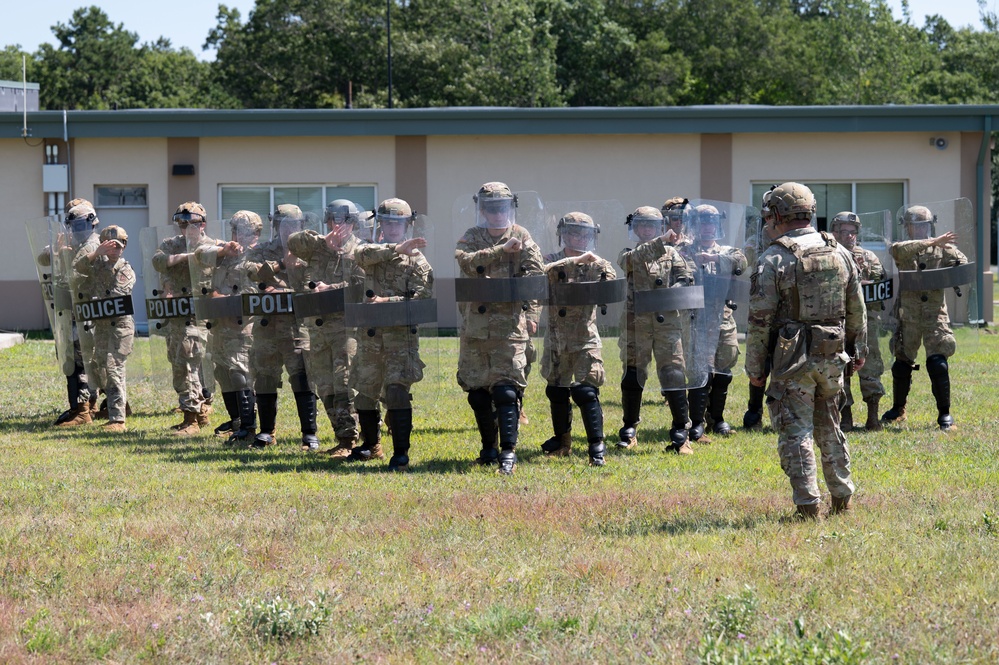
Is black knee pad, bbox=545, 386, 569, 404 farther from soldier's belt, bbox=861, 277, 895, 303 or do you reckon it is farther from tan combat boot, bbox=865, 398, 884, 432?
tan combat boot, bbox=865, 398, 884, 432

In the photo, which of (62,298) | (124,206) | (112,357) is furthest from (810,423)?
(124,206)

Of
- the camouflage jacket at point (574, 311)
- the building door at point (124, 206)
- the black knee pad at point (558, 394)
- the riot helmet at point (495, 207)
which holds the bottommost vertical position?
the black knee pad at point (558, 394)

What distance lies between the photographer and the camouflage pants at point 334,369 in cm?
938

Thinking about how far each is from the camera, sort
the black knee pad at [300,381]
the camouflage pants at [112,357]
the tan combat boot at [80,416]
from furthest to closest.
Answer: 1. the tan combat boot at [80,416]
2. the camouflage pants at [112,357]
3. the black knee pad at [300,381]

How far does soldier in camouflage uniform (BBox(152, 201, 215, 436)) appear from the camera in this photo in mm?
10516

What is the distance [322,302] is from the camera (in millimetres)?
9266

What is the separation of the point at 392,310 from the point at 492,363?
796 mm

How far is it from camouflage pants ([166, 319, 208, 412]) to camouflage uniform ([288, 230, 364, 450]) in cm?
190

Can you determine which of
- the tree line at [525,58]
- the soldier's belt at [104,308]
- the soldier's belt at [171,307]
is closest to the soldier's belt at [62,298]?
the soldier's belt at [104,308]

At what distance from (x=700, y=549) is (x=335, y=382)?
4.02 meters

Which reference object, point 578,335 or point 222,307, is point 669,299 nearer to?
point 578,335

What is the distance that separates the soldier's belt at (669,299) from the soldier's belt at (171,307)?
405 cm

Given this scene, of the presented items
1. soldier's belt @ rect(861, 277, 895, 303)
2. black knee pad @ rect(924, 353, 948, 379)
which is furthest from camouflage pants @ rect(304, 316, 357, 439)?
black knee pad @ rect(924, 353, 948, 379)

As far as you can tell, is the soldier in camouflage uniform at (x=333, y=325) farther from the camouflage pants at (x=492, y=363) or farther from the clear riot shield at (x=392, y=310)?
the camouflage pants at (x=492, y=363)
